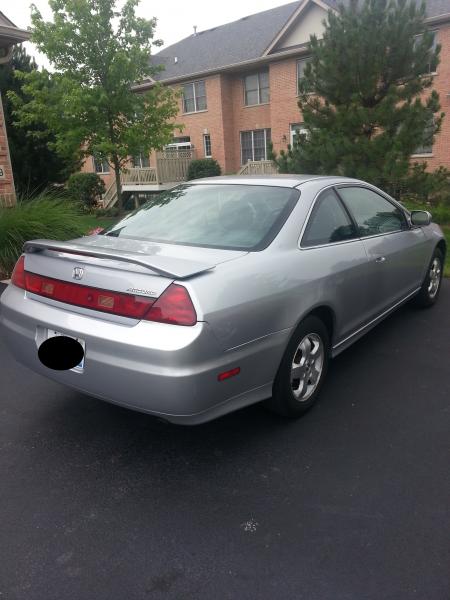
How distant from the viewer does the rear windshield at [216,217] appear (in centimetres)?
328

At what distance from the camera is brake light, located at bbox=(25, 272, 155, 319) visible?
263cm

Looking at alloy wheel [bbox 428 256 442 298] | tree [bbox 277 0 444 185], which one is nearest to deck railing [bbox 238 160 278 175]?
tree [bbox 277 0 444 185]

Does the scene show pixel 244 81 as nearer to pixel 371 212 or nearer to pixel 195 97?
pixel 195 97

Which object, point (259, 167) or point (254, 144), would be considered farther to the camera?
point (254, 144)

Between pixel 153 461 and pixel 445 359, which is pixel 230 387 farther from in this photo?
pixel 445 359

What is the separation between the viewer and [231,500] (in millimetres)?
2613

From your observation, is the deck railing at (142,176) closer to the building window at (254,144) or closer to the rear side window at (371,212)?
the building window at (254,144)

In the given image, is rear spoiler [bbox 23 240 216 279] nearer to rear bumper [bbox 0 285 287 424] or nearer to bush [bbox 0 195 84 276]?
rear bumper [bbox 0 285 287 424]

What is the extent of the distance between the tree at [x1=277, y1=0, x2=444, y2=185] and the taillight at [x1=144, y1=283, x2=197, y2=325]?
7.09 meters

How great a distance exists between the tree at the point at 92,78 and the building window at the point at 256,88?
426 inches

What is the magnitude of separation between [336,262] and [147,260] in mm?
1439

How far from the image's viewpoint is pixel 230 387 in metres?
2.73

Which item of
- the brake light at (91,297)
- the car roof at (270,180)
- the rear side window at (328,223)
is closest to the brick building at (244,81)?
the car roof at (270,180)

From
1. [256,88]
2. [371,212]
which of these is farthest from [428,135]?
[256,88]
